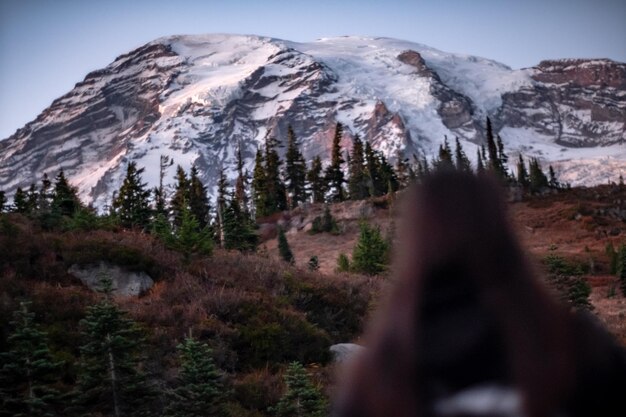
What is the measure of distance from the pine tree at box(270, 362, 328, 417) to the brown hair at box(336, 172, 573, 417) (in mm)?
5935

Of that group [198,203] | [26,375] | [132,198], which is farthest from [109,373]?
[198,203]

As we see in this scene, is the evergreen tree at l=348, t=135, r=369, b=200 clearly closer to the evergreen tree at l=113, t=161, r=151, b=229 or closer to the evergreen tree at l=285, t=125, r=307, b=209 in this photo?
the evergreen tree at l=285, t=125, r=307, b=209

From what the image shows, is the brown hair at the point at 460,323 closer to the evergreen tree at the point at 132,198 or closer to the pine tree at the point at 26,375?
the pine tree at the point at 26,375

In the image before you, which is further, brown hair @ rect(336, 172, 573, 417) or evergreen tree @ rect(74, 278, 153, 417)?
evergreen tree @ rect(74, 278, 153, 417)

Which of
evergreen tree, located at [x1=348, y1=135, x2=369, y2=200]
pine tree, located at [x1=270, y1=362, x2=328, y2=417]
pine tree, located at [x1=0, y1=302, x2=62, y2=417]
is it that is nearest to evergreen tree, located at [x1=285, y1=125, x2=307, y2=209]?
evergreen tree, located at [x1=348, y1=135, x2=369, y2=200]

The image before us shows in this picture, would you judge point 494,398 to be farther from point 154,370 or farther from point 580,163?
point 580,163

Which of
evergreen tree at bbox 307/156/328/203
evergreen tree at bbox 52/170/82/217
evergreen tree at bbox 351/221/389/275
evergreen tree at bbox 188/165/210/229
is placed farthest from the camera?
evergreen tree at bbox 307/156/328/203

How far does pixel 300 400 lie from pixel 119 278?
23.6 feet

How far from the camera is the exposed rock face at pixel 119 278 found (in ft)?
40.4

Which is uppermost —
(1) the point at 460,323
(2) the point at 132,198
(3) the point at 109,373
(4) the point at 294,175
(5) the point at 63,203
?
(4) the point at 294,175

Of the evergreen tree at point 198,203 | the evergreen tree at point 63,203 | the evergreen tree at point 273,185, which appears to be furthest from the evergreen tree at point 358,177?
the evergreen tree at point 63,203

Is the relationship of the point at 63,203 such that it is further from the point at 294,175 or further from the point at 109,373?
the point at 294,175

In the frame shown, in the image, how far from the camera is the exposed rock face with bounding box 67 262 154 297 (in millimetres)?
Answer: 12312

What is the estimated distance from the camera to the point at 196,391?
21.7 feet
